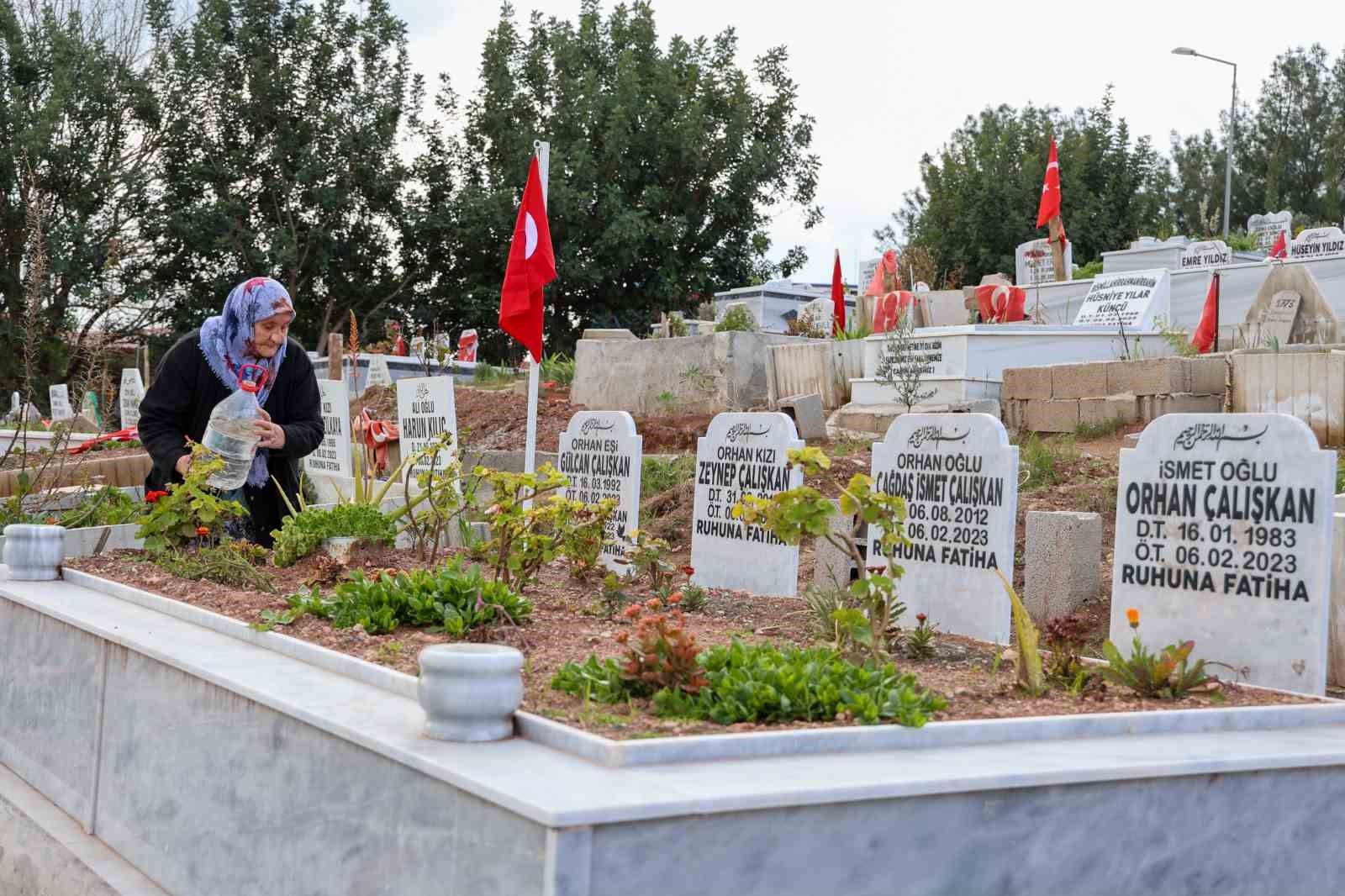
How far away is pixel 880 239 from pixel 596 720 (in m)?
57.5

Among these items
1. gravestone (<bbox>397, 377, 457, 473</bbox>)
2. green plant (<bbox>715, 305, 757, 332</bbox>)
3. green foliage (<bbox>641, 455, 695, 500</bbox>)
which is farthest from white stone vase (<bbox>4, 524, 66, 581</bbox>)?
green plant (<bbox>715, 305, 757, 332</bbox>)

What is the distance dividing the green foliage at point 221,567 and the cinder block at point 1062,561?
11.2 feet

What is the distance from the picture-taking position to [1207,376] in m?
10.3

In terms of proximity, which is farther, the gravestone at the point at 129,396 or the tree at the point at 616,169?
the tree at the point at 616,169

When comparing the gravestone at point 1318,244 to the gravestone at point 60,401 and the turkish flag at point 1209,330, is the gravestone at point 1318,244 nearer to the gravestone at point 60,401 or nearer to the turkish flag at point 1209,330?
the turkish flag at point 1209,330

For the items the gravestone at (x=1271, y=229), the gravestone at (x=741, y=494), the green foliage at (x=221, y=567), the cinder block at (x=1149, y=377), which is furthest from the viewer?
the gravestone at (x=1271, y=229)

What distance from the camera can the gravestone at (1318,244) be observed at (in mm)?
21312

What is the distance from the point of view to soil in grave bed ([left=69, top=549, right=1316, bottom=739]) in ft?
10.7

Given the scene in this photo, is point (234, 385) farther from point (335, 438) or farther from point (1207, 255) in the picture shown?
point (1207, 255)

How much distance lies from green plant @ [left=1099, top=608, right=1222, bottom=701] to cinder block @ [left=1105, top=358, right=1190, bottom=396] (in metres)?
6.80

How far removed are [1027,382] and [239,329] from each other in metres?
7.08

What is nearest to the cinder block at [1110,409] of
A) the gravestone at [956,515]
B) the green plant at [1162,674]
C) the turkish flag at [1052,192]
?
the gravestone at [956,515]

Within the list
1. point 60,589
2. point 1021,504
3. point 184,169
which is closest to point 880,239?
point 184,169

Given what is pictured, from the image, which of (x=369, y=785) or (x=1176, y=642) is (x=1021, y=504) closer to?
(x=1176, y=642)
